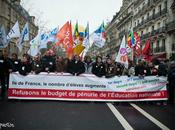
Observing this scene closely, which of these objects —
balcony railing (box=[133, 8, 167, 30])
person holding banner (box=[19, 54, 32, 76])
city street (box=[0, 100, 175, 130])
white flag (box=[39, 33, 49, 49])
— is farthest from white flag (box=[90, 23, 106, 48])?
balcony railing (box=[133, 8, 167, 30])

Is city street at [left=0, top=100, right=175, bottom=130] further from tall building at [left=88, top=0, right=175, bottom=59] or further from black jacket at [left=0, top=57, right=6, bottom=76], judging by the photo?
tall building at [left=88, top=0, right=175, bottom=59]

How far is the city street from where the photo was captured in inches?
302

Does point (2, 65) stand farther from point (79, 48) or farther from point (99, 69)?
point (79, 48)

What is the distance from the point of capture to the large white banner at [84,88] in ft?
38.1

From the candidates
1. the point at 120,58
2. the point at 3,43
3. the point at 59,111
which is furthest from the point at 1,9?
the point at 59,111

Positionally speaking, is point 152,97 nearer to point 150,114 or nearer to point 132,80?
point 132,80

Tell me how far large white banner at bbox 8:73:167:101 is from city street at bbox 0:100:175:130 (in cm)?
28

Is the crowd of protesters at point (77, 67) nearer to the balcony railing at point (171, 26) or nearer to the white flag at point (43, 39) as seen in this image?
the white flag at point (43, 39)

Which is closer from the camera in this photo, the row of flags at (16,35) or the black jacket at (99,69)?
the black jacket at (99,69)

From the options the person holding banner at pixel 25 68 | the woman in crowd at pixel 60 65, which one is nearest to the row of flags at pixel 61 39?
the woman in crowd at pixel 60 65

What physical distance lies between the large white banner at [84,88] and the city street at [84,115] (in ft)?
0.93

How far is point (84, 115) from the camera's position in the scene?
9.05m

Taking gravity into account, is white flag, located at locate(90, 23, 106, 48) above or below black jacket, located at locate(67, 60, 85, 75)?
above

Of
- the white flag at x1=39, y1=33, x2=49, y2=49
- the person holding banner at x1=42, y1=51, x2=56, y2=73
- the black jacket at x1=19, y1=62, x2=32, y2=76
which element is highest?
the white flag at x1=39, y1=33, x2=49, y2=49
